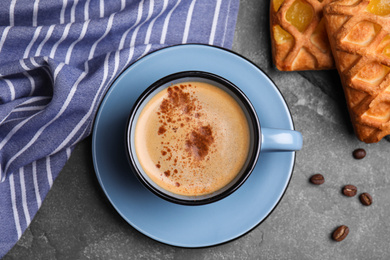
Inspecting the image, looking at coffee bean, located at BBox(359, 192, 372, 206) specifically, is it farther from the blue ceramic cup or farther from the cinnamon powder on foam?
the cinnamon powder on foam

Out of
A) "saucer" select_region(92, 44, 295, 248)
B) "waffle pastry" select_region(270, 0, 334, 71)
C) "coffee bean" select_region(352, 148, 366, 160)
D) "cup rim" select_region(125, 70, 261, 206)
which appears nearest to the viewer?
"cup rim" select_region(125, 70, 261, 206)

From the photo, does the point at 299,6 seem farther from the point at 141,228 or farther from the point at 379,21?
the point at 141,228

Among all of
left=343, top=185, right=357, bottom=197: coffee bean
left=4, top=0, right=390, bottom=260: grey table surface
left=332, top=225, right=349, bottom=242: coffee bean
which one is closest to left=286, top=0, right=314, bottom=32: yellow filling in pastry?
left=4, top=0, right=390, bottom=260: grey table surface

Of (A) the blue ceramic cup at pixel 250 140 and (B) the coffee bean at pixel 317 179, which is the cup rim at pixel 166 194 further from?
(B) the coffee bean at pixel 317 179

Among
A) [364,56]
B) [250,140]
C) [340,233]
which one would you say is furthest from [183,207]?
[364,56]

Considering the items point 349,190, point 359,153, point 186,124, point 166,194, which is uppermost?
point 186,124

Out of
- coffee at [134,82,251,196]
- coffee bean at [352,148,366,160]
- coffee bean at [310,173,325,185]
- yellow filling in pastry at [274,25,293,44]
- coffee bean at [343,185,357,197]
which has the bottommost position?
coffee bean at [343,185,357,197]

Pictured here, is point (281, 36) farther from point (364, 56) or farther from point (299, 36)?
point (364, 56)
